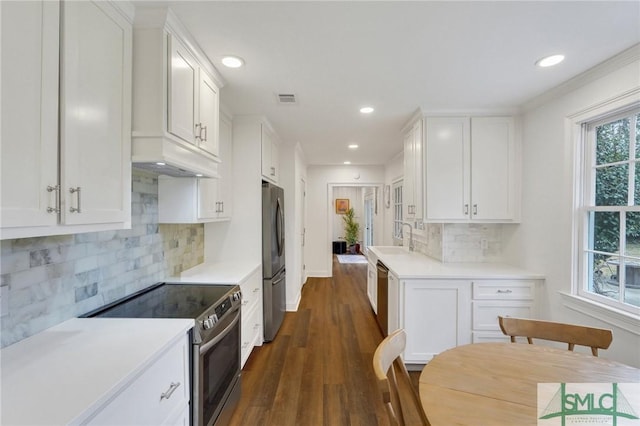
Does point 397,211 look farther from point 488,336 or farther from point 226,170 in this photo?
point 226,170

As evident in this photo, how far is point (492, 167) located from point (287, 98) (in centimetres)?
216

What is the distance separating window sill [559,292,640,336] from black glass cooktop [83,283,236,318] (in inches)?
102

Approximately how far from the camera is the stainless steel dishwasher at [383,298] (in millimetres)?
3000

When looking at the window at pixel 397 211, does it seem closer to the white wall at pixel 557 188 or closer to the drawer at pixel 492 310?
the white wall at pixel 557 188

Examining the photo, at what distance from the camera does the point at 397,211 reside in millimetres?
5469

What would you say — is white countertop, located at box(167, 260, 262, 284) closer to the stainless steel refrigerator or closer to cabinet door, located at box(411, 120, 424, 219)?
the stainless steel refrigerator

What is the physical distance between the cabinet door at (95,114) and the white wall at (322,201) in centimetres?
470

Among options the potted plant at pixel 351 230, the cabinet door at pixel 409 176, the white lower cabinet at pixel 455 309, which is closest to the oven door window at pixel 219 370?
the white lower cabinet at pixel 455 309

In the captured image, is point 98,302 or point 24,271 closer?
point 24,271

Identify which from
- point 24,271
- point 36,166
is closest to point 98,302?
point 24,271

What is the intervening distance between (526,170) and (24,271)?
12.1 ft

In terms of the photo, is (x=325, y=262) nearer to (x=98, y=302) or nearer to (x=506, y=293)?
(x=506, y=293)

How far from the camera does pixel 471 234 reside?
307 cm

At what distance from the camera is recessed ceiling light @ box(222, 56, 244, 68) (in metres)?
1.87
